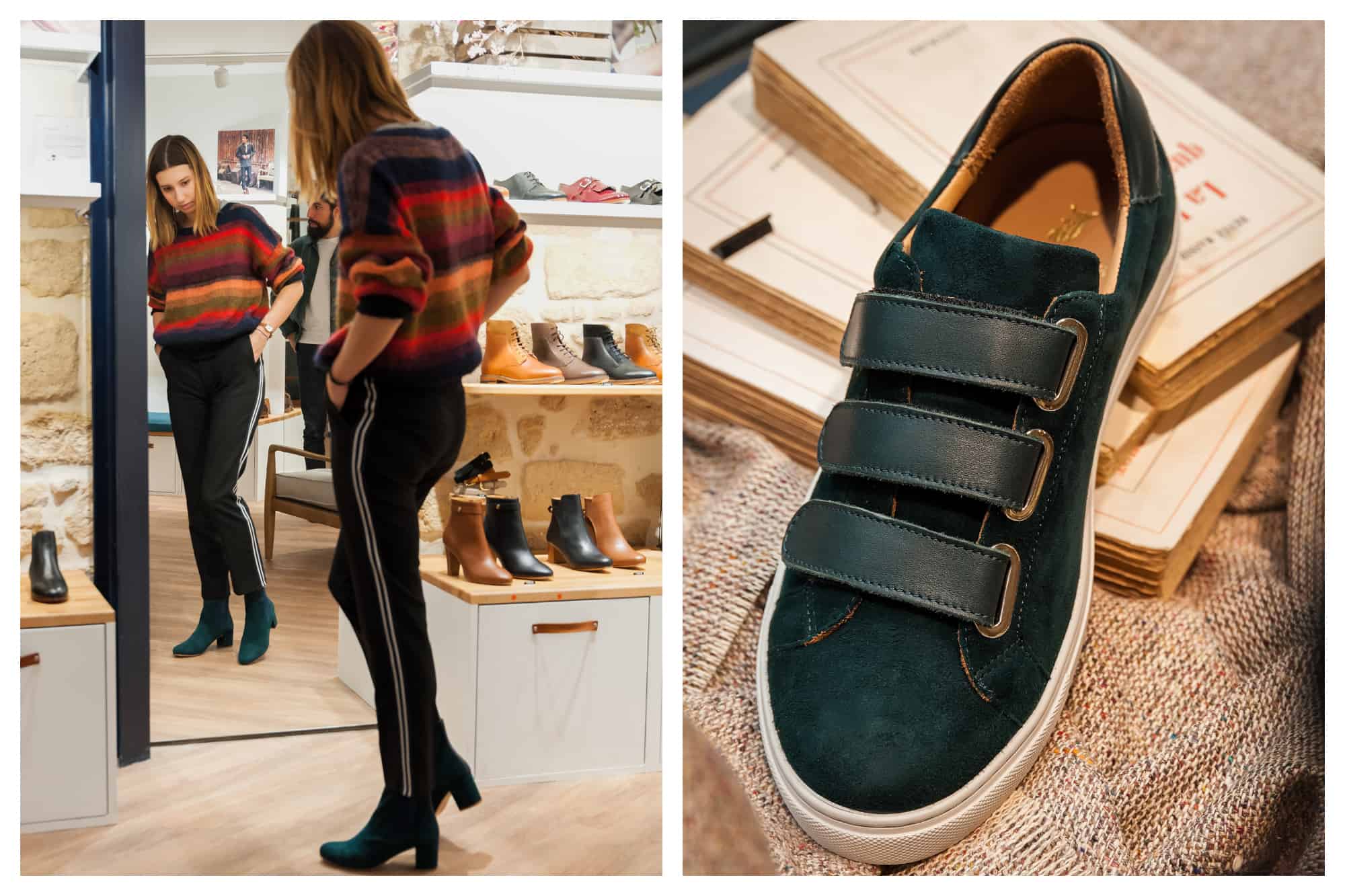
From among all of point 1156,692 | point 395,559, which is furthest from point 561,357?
point 1156,692

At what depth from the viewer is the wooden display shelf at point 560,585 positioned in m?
1.08

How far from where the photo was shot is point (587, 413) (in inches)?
45.8

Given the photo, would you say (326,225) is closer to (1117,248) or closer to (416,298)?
(416,298)

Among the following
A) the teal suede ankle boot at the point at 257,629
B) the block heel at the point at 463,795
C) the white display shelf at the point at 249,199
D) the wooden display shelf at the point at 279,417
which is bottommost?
the block heel at the point at 463,795

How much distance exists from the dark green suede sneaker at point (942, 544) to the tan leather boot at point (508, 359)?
0.33m

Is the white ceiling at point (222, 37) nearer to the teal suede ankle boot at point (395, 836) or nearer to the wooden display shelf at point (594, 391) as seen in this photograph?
the wooden display shelf at point (594, 391)

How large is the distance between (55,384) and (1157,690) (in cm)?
121

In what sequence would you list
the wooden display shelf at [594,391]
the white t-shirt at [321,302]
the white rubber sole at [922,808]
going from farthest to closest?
the wooden display shelf at [594,391] → the white t-shirt at [321,302] → the white rubber sole at [922,808]

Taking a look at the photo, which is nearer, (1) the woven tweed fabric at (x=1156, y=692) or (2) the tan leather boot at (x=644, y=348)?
(1) the woven tweed fabric at (x=1156, y=692)

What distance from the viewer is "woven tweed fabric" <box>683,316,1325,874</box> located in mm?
975

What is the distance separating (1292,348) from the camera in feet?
4.05


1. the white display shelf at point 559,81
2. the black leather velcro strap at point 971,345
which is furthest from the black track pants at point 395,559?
the black leather velcro strap at point 971,345
